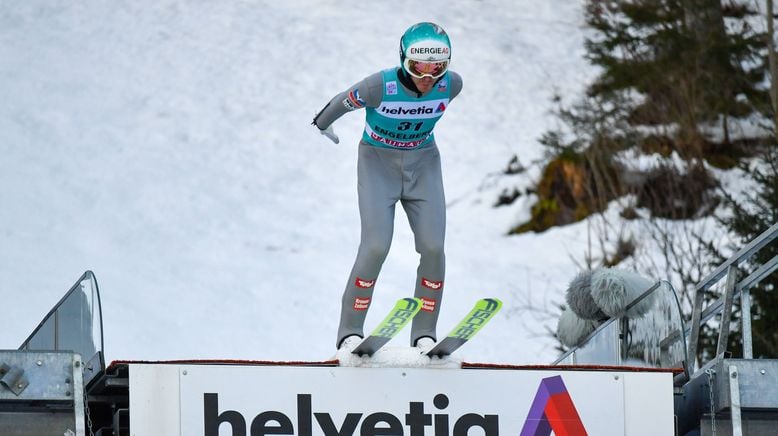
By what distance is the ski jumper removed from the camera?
1017 cm

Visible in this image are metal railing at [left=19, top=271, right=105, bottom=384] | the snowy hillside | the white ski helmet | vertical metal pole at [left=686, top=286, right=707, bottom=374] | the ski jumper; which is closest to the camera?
metal railing at [left=19, top=271, right=105, bottom=384]

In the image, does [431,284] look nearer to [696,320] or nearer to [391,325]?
[391,325]

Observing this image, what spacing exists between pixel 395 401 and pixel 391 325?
1.48 feet

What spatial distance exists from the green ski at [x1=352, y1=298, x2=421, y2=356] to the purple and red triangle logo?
0.83m

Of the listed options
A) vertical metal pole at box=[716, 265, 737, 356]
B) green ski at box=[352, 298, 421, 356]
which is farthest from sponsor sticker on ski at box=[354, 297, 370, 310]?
vertical metal pole at box=[716, 265, 737, 356]

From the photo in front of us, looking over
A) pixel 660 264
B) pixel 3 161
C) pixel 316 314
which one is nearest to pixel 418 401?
pixel 660 264

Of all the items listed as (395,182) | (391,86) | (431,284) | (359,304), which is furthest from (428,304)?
(391,86)

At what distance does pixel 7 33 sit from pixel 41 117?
12.5 ft

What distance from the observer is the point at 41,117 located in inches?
1416

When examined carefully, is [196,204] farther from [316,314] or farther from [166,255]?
[316,314]

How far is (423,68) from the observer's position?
33.0 feet

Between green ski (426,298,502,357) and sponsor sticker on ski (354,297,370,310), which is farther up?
sponsor sticker on ski (354,297,370,310)

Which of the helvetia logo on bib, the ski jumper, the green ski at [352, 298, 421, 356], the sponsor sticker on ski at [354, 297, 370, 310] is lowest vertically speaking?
the helvetia logo on bib

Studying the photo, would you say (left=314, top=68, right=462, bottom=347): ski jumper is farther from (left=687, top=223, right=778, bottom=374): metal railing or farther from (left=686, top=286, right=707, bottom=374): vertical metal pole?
(left=686, top=286, right=707, bottom=374): vertical metal pole
